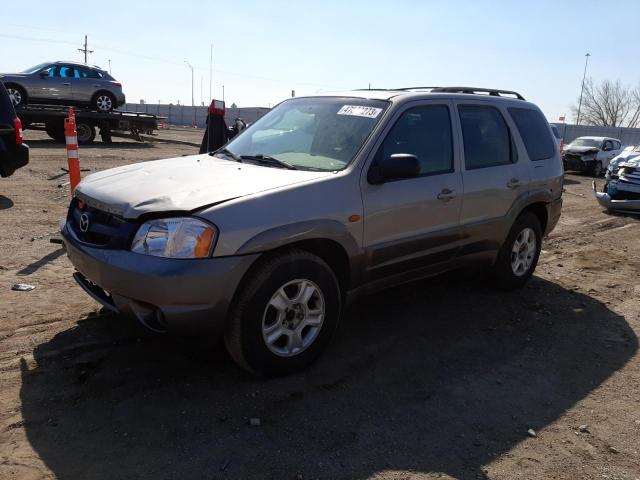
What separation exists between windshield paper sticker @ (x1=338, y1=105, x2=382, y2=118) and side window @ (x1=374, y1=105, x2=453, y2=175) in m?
0.18

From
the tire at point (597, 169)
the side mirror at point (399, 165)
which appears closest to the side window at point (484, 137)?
the side mirror at point (399, 165)

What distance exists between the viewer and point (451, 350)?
4.11m

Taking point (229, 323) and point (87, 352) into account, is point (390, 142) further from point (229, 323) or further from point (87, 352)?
point (87, 352)

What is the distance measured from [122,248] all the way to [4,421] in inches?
43.2

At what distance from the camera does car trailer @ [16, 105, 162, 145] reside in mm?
16250

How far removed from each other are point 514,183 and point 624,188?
6692 millimetres

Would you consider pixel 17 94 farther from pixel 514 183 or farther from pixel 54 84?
pixel 514 183

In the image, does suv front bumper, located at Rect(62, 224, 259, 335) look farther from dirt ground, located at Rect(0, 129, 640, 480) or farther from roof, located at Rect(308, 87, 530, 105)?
roof, located at Rect(308, 87, 530, 105)

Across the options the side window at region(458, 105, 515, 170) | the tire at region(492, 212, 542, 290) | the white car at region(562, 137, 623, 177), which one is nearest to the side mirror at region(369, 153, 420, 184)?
the side window at region(458, 105, 515, 170)

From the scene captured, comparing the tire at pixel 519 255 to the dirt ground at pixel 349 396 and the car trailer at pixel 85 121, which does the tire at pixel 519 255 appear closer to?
the dirt ground at pixel 349 396

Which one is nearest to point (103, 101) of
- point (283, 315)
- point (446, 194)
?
point (446, 194)

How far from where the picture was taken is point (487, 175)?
473cm

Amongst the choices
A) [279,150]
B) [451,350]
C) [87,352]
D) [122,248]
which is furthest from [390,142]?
[87,352]

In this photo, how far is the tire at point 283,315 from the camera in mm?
3193
